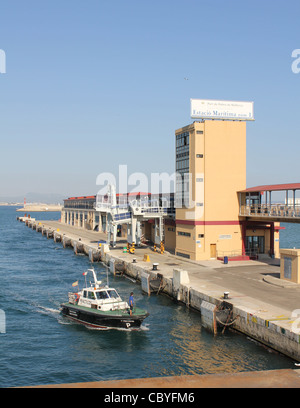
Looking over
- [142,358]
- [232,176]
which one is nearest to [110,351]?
[142,358]

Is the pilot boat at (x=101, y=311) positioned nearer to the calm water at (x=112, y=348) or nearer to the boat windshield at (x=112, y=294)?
the boat windshield at (x=112, y=294)

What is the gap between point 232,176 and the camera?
2056 inches

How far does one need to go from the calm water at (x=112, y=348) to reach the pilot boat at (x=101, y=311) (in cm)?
58

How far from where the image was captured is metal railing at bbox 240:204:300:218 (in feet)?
141

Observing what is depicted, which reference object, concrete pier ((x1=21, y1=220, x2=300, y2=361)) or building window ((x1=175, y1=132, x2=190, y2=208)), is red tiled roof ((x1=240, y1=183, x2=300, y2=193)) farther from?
concrete pier ((x1=21, y1=220, x2=300, y2=361))

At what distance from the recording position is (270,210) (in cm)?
4688

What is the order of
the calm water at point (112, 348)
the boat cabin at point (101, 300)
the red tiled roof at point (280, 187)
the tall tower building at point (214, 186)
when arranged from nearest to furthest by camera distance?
the calm water at point (112, 348) → the boat cabin at point (101, 300) → the red tiled roof at point (280, 187) → the tall tower building at point (214, 186)

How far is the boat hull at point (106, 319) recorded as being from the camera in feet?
97.2

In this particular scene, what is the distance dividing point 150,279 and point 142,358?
55.6 ft

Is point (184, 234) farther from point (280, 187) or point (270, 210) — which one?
point (280, 187)

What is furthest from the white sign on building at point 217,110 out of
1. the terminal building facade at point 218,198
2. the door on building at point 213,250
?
the door on building at point 213,250

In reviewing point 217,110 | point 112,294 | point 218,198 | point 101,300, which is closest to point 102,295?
point 101,300

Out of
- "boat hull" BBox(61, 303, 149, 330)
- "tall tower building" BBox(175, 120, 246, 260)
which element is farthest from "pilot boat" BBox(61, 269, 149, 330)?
"tall tower building" BBox(175, 120, 246, 260)
